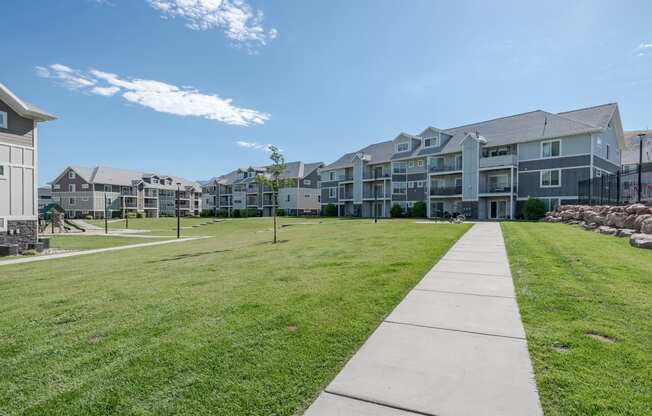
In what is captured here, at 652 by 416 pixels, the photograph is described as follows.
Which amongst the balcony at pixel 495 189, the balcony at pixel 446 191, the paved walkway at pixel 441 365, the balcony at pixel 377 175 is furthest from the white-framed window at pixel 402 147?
the paved walkway at pixel 441 365

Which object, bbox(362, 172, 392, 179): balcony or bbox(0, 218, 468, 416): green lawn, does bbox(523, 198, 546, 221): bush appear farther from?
bbox(0, 218, 468, 416): green lawn

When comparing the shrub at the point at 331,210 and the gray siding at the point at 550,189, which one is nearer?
the gray siding at the point at 550,189

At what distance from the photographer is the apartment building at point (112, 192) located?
204ft

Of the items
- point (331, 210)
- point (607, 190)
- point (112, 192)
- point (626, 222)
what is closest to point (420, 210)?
point (331, 210)

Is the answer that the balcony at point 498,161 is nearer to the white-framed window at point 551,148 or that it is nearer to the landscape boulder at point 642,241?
the white-framed window at point 551,148

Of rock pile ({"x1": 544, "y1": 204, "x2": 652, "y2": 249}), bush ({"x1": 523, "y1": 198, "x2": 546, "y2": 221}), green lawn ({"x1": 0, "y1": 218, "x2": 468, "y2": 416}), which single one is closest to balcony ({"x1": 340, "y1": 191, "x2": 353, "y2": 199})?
bush ({"x1": 523, "y1": 198, "x2": 546, "y2": 221})

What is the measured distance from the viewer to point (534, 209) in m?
27.3

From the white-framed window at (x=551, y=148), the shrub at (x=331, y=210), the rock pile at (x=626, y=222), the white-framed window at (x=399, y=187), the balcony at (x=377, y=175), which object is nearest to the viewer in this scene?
the rock pile at (x=626, y=222)

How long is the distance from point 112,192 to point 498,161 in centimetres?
6804

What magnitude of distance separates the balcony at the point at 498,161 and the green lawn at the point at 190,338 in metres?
28.4

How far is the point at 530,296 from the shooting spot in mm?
5070

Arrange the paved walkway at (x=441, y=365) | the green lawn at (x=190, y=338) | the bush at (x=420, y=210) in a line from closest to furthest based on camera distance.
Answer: the paved walkway at (x=441, y=365)
the green lawn at (x=190, y=338)
the bush at (x=420, y=210)

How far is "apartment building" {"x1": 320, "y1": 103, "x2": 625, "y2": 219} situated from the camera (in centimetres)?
2720

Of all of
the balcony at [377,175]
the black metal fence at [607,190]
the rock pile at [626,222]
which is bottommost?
the rock pile at [626,222]
